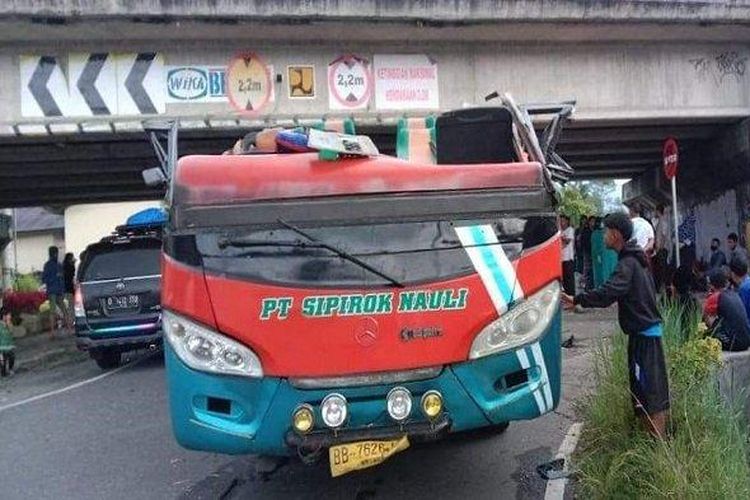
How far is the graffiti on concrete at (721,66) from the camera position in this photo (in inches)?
556

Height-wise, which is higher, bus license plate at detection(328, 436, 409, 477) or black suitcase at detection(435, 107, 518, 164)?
black suitcase at detection(435, 107, 518, 164)

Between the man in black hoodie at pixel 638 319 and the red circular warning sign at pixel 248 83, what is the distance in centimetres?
872

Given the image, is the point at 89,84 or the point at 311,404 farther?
the point at 89,84

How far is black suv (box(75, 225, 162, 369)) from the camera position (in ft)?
35.0

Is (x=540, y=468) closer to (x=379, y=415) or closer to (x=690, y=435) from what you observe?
(x=690, y=435)

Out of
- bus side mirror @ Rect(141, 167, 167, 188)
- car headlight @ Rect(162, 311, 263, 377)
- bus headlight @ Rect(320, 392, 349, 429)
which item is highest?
bus side mirror @ Rect(141, 167, 167, 188)

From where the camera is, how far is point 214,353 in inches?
164

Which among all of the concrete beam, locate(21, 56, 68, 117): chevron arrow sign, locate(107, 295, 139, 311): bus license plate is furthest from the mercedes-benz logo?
locate(21, 56, 68, 117): chevron arrow sign

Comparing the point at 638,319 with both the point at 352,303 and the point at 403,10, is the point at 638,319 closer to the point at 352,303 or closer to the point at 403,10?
the point at 352,303

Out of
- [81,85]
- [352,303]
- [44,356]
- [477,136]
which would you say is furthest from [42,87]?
[352,303]

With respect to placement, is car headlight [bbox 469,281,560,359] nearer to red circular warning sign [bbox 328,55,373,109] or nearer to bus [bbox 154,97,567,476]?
bus [bbox 154,97,567,476]

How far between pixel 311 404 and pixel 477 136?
9.49 ft

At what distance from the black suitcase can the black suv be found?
596 centimetres

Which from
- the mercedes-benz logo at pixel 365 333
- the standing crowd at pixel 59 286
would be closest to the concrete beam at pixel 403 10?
the standing crowd at pixel 59 286
